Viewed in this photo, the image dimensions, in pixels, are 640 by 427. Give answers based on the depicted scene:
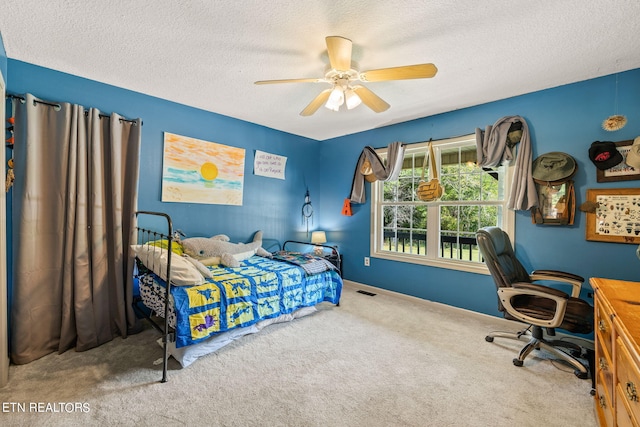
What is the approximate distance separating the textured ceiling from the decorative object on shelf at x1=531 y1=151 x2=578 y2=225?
0.71 meters

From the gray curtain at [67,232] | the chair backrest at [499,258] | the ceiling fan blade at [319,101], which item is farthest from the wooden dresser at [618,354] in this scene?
the gray curtain at [67,232]

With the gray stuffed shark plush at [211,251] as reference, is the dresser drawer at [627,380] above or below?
below

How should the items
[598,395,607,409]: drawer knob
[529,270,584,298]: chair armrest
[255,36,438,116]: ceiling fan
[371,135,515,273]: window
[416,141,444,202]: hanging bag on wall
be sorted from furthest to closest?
[416,141,444,202]: hanging bag on wall, [371,135,515,273]: window, [529,270,584,298]: chair armrest, [255,36,438,116]: ceiling fan, [598,395,607,409]: drawer knob

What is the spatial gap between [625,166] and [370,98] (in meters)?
2.16

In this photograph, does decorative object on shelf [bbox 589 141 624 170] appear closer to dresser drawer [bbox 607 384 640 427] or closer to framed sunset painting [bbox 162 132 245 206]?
dresser drawer [bbox 607 384 640 427]

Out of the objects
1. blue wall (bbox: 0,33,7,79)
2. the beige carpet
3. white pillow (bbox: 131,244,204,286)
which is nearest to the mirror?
the beige carpet

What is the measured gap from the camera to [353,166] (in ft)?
14.1

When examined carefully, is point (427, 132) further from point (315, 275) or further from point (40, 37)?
point (40, 37)

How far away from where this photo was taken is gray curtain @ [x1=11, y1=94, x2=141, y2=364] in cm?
209

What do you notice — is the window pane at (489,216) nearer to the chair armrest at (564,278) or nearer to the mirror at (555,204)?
the mirror at (555,204)

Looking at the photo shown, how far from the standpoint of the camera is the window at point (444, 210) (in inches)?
123

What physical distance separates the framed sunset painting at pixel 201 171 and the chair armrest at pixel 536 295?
9.96 feet

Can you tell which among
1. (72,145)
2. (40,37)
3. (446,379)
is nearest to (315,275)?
(446,379)

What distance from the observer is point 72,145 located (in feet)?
7.41
